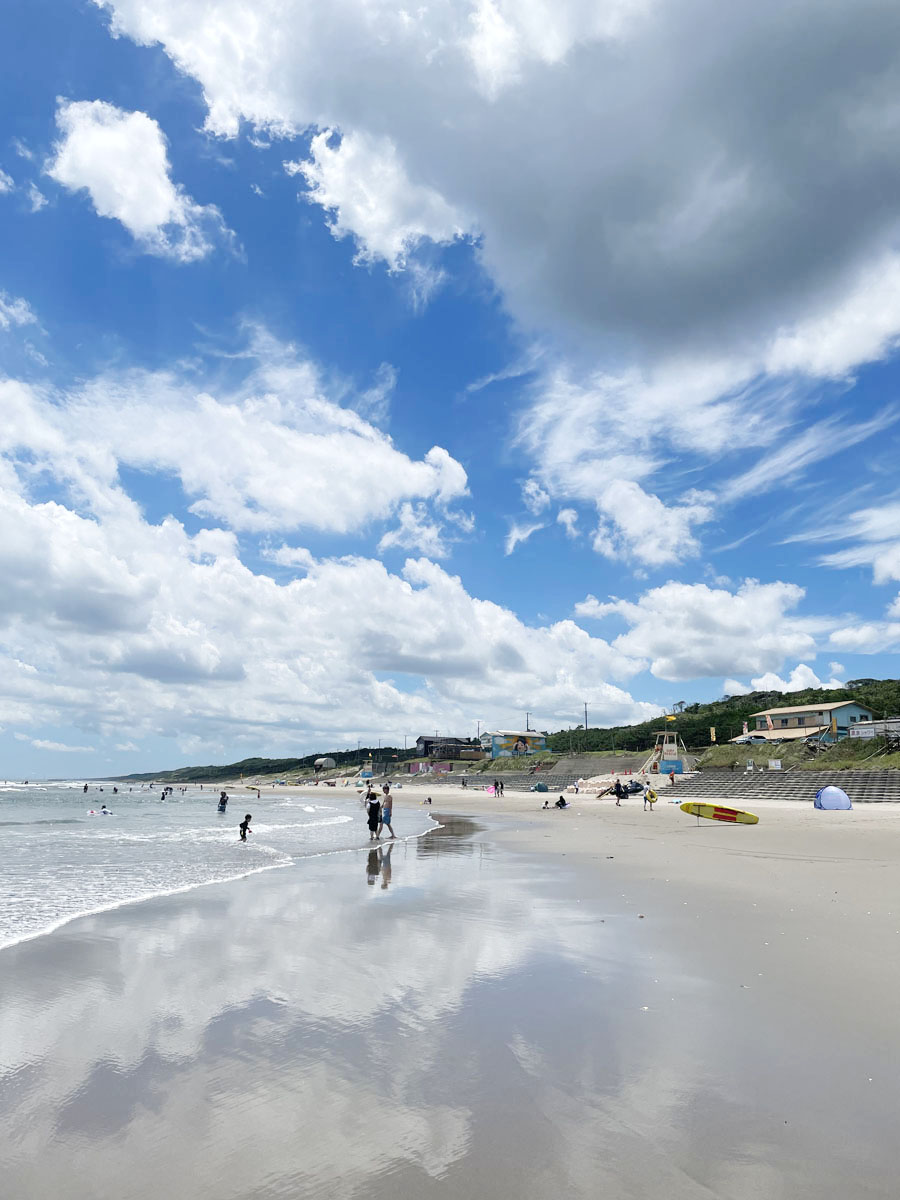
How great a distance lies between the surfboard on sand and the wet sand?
21244 mm

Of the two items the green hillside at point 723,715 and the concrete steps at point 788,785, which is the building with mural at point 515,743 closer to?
the green hillside at point 723,715

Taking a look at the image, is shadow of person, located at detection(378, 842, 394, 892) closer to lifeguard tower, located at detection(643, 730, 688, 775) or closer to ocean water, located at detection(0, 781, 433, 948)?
ocean water, located at detection(0, 781, 433, 948)

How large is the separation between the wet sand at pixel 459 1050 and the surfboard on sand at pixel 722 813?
2124 centimetres

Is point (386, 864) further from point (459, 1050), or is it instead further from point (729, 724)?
point (729, 724)

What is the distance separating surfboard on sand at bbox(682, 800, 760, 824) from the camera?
33594 millimetres

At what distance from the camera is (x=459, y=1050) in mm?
6391

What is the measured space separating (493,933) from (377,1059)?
518 cm

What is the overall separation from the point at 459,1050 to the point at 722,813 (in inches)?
1253

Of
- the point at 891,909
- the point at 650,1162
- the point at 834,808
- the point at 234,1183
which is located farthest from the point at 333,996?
the point at 834,808

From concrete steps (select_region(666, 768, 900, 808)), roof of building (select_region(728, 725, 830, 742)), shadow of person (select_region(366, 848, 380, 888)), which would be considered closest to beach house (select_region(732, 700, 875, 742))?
roof of building (select_region(728, 725, 830, 742))

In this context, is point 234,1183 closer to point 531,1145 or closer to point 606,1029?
point 531,1145

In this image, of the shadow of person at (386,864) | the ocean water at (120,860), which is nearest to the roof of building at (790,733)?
the ocean water at (120,860)

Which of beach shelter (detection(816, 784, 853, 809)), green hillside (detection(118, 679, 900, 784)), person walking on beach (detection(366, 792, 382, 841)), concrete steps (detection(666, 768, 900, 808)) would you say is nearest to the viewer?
person walking on beach (detection(366, 792, 382, 841))

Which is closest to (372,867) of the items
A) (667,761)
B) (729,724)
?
(667,761)
